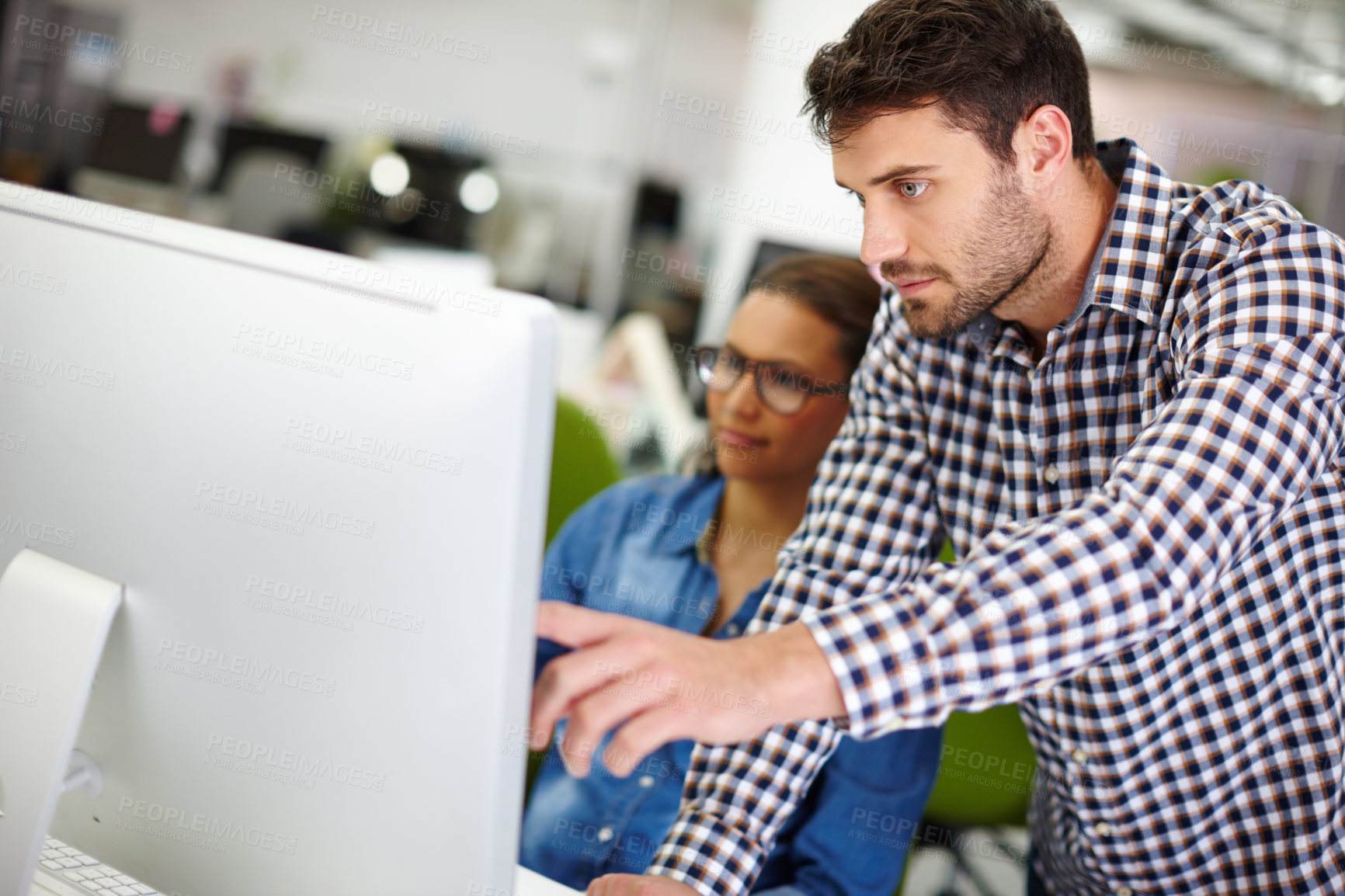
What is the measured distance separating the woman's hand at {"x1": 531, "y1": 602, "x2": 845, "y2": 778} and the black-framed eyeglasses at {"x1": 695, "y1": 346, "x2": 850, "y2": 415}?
2.90ft

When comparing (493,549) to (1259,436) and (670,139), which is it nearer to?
(1259,436)

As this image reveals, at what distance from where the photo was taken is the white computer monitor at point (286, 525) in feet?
1.82

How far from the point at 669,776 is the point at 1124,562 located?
2.76 ft

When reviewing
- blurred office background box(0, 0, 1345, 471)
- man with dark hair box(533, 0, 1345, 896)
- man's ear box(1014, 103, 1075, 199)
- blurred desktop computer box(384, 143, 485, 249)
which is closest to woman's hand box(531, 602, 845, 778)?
man with dark hair box(533, 0, 1345, 896)

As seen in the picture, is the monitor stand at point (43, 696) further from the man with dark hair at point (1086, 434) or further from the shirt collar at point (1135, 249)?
the shirt collar at point (1135, 249)

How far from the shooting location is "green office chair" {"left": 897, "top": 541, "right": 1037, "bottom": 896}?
1480mm

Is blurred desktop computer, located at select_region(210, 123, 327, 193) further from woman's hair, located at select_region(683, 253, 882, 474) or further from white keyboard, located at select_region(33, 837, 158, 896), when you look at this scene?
white keyboard, located at select_region(33, 837, 158, 896)

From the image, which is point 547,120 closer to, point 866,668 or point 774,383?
point 774,383

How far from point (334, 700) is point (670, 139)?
15.6 feet

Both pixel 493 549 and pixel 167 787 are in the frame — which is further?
pixel 167 787

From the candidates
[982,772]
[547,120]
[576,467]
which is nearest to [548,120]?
[547,120]

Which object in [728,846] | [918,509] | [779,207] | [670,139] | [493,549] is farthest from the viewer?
[670,139]

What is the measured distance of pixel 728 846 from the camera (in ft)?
3.31

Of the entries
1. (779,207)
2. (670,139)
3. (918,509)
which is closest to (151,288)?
(918,509)
